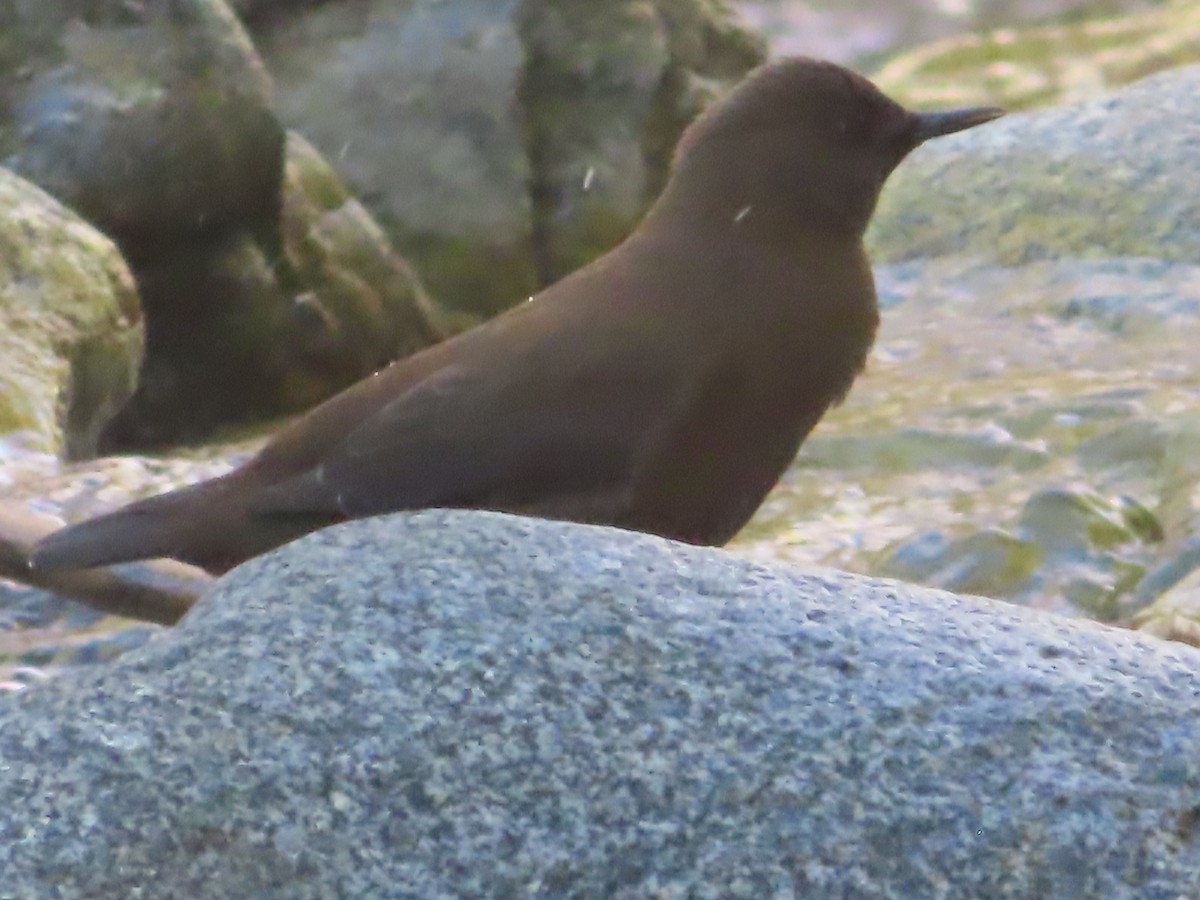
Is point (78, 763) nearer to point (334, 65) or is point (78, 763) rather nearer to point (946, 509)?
point (946, 509)

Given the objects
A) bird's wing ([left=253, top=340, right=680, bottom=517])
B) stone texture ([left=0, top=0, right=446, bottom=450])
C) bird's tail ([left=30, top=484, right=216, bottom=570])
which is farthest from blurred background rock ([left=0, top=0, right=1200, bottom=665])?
bird's wing ([left=253, top=340, right=680, bottom=517])

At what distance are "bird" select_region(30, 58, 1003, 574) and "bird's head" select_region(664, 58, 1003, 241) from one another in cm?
4

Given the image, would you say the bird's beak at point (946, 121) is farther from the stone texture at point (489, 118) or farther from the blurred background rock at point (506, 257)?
the stone texture at point (489, 118)

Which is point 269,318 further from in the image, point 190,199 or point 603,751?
point 603,751

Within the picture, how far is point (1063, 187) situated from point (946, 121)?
131 inches

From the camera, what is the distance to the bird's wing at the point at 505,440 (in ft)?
10.3

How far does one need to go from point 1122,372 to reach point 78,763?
406cm

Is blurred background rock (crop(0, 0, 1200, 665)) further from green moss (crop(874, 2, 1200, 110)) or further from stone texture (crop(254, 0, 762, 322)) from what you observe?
green moss (crop(874, 2, 1200, 110))

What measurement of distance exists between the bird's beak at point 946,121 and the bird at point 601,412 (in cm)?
40

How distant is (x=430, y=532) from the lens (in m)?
2.41

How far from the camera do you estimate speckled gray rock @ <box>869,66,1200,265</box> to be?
21.7 feet

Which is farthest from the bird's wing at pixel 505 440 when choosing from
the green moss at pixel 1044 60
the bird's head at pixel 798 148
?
the green moss at pixel 1044 60

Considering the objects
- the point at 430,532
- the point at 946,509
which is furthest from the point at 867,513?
the point at 430,532

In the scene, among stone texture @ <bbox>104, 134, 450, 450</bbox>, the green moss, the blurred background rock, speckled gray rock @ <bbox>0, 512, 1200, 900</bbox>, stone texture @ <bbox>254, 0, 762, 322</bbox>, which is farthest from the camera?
the green moss
